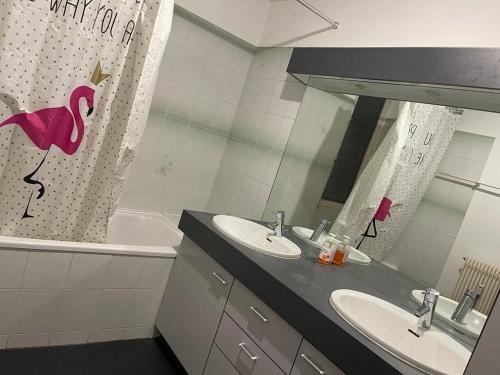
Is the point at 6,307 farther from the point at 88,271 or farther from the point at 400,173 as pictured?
the point at 400,173

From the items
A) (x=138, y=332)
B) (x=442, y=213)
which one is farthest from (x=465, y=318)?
(x=138, y=332)

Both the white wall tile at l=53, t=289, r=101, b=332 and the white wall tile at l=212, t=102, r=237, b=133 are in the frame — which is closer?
the white wall tile at l=53, t=289, r=101, b=332

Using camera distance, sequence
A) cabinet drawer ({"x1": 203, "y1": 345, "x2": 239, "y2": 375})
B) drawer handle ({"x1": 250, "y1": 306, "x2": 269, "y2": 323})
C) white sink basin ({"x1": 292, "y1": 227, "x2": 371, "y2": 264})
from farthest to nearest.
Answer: white sink basin ({"x1": 292, "y1": 227, "x2": 371, "y2": 264}) → cabinet drawer ({"x1": 203, "y1": 345, "x2": 239, "y2": 375}) → drawer handle ({"x1": 250, "y1": 306, "x2": 269, "y2": 323})

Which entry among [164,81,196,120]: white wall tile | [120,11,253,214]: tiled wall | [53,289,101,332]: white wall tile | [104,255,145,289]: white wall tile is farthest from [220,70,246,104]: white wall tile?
[53,289,101,332]: white wall tile

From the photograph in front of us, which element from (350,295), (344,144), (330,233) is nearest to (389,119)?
(344,144)

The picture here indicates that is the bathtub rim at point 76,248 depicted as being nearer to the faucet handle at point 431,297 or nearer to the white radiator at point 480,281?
the faucet handle at point 431,297

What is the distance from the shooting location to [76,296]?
1.81 metres

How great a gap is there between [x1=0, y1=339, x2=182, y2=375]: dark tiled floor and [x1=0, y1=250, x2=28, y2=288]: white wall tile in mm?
364

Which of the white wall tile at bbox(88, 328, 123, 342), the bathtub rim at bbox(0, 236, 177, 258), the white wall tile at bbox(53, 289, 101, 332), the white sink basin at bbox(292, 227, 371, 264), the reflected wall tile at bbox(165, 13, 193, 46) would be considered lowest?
the white wall tile at bbox(88, 328, 123, 342)

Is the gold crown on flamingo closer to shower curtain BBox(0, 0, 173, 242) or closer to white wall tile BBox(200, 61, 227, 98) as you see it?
shower curtain BBox(0, 0, 173, 242)

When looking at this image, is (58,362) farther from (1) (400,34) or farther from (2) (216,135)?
(1) (400,34)

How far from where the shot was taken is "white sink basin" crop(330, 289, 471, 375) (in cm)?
108

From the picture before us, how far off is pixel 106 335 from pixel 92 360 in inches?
6.9

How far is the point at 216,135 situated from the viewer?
299 cm
